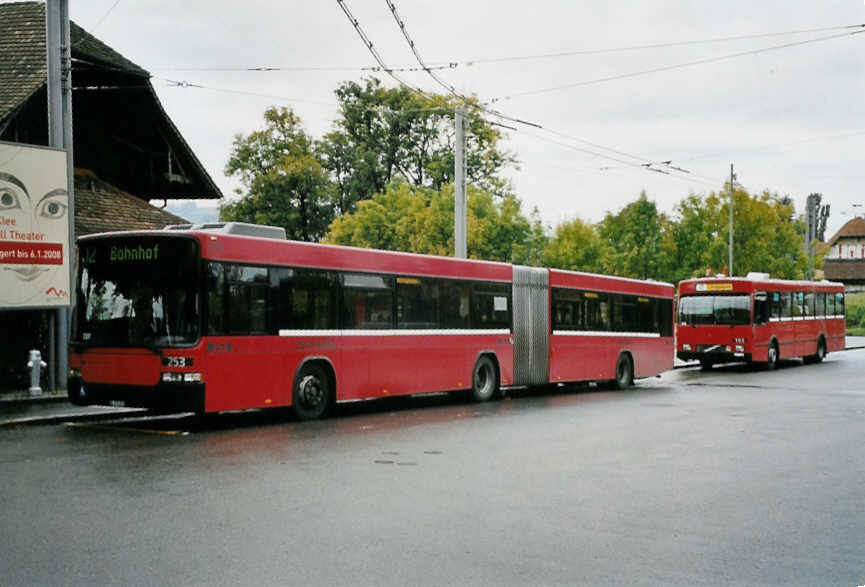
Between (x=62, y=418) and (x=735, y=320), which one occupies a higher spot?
(x=735, y=320)

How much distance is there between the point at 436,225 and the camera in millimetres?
55156

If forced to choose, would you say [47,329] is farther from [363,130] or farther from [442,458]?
[363,130]

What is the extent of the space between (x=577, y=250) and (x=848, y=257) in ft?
215

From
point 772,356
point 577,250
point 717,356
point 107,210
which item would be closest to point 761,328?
point 772,356

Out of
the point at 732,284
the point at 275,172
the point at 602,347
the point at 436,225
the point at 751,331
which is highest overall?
the point at 275,172

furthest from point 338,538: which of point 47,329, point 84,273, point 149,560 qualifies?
point 47,329

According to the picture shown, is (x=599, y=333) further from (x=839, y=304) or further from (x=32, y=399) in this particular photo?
(x=839, y=304)

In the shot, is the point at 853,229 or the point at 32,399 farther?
the point at 853,229

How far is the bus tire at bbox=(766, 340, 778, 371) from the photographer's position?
32.3 m

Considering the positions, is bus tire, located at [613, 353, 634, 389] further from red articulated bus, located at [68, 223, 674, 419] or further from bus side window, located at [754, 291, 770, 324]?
bus side window, located at [754, 291, 770, 324]

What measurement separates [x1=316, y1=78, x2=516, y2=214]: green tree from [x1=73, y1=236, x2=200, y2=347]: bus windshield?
4681 centimetres

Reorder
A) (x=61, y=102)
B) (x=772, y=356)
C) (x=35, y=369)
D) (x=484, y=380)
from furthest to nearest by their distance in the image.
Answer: (x=772, y=356)
(x=484, y=380)
(x=35, y=369)
(x=61, y=102)

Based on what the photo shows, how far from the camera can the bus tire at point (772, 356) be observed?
32.3 m

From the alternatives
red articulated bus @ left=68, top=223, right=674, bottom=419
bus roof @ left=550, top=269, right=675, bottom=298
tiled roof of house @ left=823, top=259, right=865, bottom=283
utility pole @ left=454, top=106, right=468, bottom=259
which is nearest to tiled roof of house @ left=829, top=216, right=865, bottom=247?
tiled roof of house @ left=823, top=259, right=865, bottom=283
